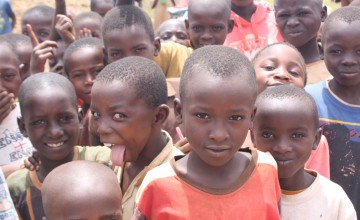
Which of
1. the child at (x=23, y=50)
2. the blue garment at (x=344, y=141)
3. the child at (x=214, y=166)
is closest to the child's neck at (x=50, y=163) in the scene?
the child at (x=214, y=166)

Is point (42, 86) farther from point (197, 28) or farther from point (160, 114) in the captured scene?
point (197, 28)

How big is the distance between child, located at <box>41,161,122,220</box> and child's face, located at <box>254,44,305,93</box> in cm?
108

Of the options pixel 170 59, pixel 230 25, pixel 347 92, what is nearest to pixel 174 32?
pixel 230 25

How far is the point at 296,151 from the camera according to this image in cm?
248

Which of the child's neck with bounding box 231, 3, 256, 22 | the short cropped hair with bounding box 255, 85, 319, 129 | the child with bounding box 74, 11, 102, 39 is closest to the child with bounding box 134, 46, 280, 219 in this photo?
the short cropped hair with bounding box 255, 85, 319, 129

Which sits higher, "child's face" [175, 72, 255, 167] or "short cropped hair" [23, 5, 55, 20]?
"child's face" [175, 72, 255, 167]

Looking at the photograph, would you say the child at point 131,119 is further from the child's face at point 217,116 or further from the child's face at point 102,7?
the child's face at point 102,7

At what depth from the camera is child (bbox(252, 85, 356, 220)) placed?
245 cm

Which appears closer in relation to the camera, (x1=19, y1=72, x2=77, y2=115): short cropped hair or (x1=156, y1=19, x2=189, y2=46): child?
(x1=19, y1=72, x2=77, y2=115): short cropped hair

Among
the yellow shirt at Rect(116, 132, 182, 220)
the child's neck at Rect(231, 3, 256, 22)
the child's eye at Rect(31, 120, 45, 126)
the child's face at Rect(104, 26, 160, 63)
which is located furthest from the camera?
the child's neck at Rect(231, 3, 256, 22)

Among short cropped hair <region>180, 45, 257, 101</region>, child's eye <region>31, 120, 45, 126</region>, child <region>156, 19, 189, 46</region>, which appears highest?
short cropped hair <region>180, 45, 257, 101</region>

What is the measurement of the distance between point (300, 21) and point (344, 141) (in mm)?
1147

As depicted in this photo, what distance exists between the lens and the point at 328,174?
2764 mm

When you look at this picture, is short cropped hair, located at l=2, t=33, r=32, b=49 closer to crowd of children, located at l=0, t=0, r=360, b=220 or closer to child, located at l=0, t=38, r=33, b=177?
crowd of children, located at l=0, t=0, r=360, b=220
